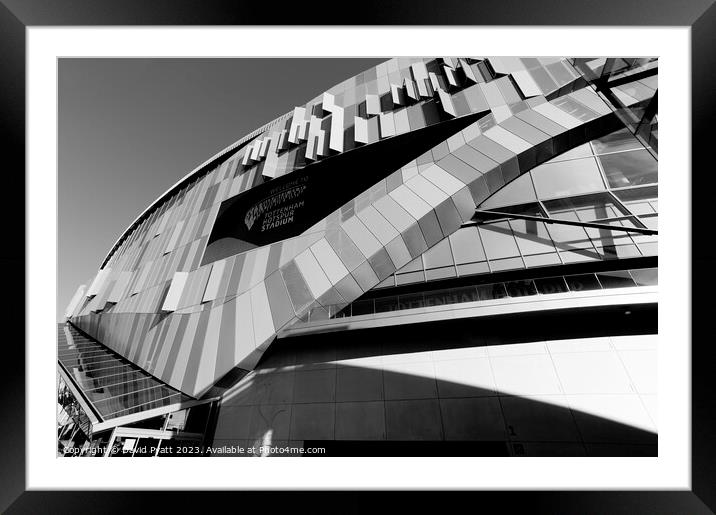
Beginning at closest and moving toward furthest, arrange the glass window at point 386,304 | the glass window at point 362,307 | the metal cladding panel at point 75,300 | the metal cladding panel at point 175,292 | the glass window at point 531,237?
the glass window at point 531,237 < the glass window at point 386,304 < the glass window at point 362,307 < the metal cladding panel at point 175,292 < the metal cladding panel at point 75,300

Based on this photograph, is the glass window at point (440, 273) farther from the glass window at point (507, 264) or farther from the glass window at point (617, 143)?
the glass window at point (617, 143)

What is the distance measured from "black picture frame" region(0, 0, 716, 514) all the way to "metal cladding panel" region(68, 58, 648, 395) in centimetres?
240

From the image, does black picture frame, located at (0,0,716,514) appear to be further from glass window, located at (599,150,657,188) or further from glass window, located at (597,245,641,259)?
glass window, located at (599,150,657,188)

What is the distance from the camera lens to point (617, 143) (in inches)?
441

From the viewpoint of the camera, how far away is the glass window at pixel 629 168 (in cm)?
1017

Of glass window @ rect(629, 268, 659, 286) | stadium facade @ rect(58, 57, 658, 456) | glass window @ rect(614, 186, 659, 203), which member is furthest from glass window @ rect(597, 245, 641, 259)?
glass window @ rect(614, 186, 659, 203)

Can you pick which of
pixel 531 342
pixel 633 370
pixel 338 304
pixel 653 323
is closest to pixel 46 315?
pixel 338 304

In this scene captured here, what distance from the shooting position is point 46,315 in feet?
14.1

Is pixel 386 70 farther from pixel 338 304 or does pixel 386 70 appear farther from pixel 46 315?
pixel 46 315

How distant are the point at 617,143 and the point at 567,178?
2.51 meters

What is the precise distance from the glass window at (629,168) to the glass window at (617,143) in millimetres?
304

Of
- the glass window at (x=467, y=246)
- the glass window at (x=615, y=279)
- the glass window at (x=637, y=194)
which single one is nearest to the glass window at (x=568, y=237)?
the glass window at (x=615, y=279)

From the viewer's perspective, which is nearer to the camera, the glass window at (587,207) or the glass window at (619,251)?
the glass window at (619,251)

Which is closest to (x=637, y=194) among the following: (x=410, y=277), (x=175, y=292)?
(x=410, y=277)
